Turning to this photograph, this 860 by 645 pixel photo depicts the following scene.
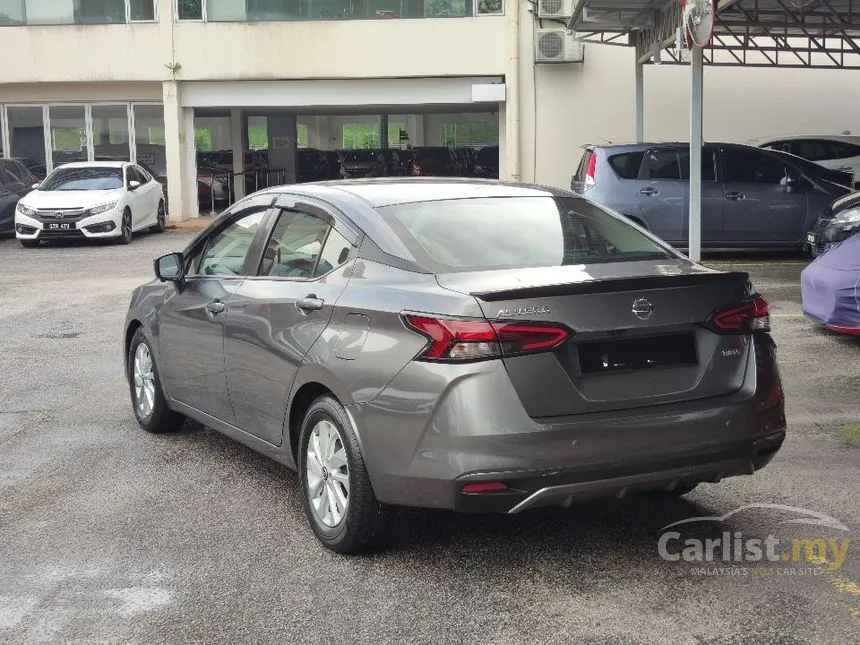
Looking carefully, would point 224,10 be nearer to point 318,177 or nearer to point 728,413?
point 318,177

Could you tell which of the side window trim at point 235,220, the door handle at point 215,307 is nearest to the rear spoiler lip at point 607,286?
the side window trim at point 235,220

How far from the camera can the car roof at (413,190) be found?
521 cm

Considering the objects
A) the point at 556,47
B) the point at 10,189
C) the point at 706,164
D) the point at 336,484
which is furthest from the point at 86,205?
the point at 336,484

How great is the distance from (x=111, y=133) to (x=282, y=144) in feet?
16.0

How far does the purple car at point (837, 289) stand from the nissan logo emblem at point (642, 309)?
5.26m

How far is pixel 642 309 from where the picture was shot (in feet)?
14.0

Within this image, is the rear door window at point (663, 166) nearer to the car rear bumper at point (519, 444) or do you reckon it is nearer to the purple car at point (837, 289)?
the purple car at point (837, 289)

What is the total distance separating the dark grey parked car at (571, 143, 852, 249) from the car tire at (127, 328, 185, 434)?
9075 millimetres

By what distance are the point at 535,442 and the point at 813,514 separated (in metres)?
1.71

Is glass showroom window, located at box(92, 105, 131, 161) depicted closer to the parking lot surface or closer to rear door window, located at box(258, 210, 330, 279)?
the parking lot surface

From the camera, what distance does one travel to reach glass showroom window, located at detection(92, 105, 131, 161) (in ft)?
88.7

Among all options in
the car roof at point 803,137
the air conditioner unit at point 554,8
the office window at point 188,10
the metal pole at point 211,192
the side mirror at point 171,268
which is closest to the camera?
the side mirror at point 171,268

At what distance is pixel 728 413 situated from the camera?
439 centimetres

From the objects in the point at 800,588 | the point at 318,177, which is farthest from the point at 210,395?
the point at 318,177
